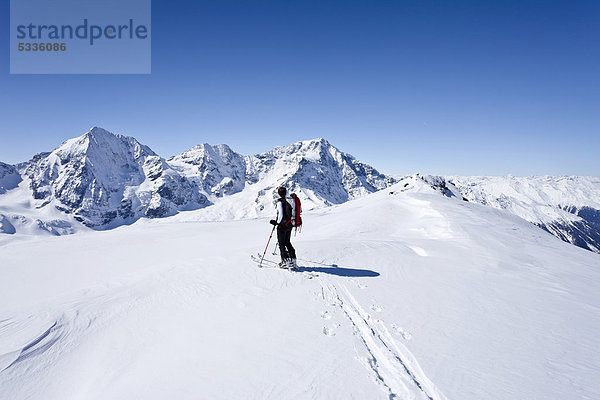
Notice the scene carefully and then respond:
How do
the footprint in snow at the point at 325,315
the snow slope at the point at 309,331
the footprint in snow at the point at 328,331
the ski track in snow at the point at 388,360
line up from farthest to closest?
the footprint in snow at the point at 325,315, the footprint in snow at the point at 328,331, the snow slope at the point at 309,331, the ski track in snow at the point at 388,360

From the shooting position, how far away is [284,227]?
9.85 m

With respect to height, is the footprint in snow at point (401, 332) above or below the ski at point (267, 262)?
below

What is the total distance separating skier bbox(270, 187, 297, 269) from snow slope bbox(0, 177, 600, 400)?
2.13ft

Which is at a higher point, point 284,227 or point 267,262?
point 284,227

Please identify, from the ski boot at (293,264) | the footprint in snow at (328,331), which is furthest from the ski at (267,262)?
the footprint in snow at (328,331)

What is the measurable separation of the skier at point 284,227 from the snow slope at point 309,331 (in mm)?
649

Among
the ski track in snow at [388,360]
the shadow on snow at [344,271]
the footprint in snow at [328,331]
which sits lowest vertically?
the ski track in snow at [388,360]

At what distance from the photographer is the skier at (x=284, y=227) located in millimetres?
9477

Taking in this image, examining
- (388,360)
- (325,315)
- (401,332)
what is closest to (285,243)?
(325,315)

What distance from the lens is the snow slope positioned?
13.6 ft

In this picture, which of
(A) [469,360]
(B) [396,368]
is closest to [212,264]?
(B) [396,368]

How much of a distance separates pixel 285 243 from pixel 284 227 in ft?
1.94

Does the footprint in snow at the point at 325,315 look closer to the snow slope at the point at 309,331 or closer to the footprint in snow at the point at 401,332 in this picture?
the snow slope at the point at 309,331

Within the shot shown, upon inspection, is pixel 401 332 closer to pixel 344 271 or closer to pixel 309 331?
pixel 309 331
